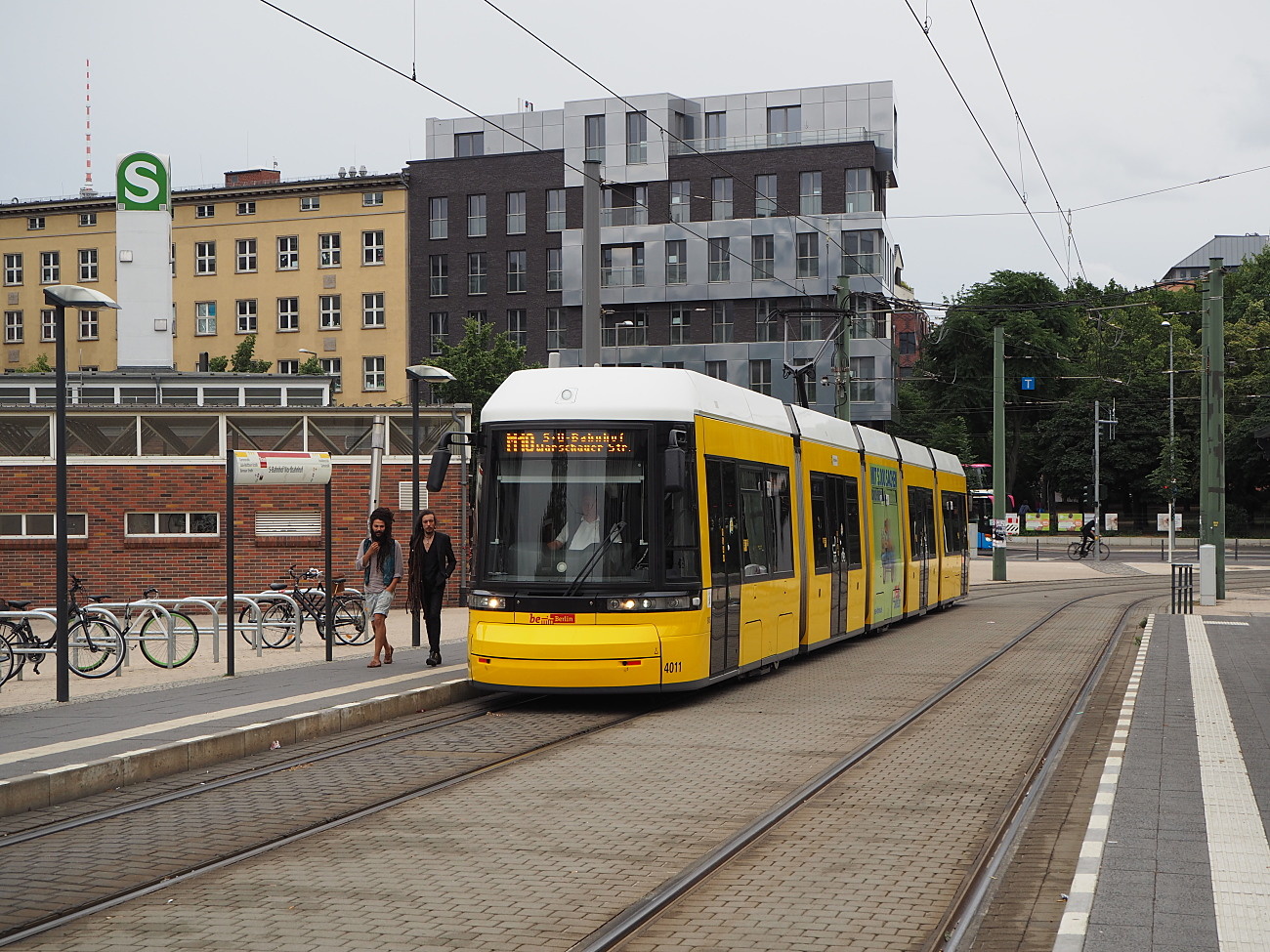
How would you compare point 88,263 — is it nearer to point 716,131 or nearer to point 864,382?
point 716,131

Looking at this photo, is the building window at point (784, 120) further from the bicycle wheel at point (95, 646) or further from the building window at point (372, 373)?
the bicycle wheel at point (95, 646)

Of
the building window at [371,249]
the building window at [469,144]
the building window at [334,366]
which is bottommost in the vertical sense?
the building window at [334,366]

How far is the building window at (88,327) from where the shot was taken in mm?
70438

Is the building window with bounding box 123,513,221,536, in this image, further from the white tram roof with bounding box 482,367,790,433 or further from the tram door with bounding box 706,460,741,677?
the tram door with bounding box 706,460,741,677

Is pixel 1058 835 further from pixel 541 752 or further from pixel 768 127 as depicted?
pixel 768 127

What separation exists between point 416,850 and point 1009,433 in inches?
3091

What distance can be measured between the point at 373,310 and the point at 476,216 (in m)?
6.43

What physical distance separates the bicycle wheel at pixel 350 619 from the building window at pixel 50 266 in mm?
56431

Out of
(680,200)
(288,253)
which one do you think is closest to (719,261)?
(680,200)

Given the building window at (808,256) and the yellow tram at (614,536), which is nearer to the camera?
the yellow tram at (614,536)

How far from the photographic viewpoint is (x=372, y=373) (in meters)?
70.0

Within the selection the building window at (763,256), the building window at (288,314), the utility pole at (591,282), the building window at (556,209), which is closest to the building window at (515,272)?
the building window at (556,209)

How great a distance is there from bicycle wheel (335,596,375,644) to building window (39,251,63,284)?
185ft

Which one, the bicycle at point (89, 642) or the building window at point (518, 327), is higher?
the building window at point (518, 327)
